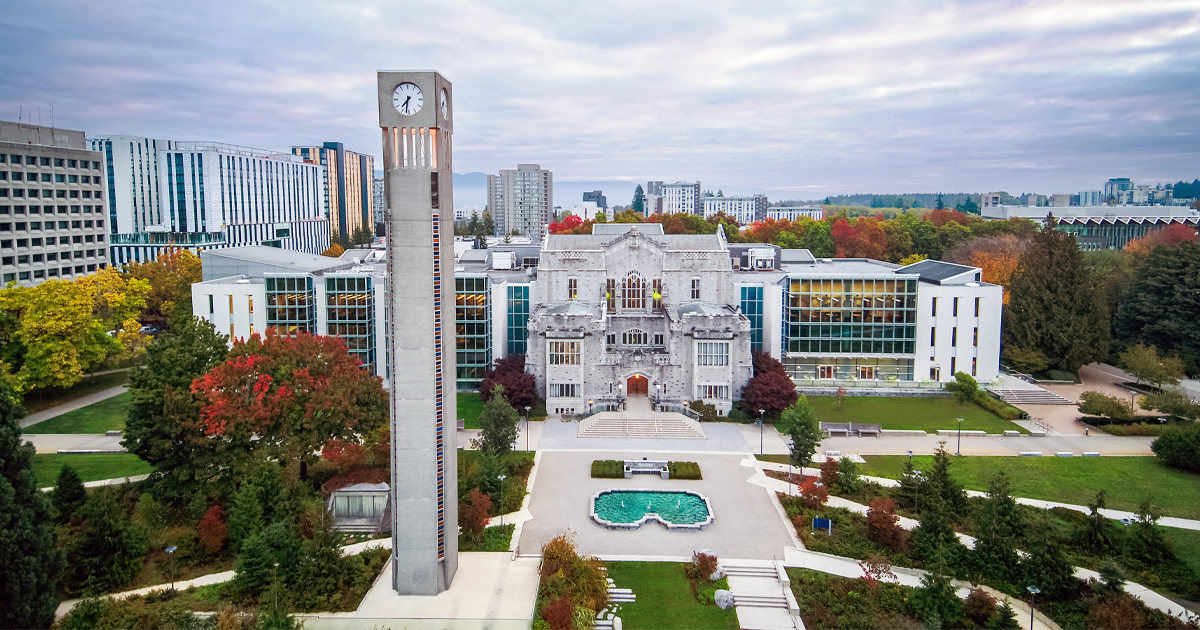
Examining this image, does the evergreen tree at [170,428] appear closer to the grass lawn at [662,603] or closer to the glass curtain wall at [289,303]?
the grass lawn at [662,603]

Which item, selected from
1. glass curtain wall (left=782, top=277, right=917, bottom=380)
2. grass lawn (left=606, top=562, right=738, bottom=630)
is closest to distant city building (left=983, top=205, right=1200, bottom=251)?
glass curtain wall (left=782, top=277, right=917, bottom=380)

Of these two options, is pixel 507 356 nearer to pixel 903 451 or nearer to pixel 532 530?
pixel 532 530

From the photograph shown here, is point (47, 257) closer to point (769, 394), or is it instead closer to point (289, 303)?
point (289, 303)

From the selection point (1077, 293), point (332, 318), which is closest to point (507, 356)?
point (332, 318)

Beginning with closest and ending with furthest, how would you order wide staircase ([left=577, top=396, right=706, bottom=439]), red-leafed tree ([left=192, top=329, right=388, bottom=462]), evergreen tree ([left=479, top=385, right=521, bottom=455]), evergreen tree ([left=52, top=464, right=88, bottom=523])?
evergreen tree ([left=52, top=464, right=88, bottom=523]) < red-leafed tree ([left=192, top=329, right=388, bottom=462]) < evergreen tree ([left=479, top=385, right=521, bottom=455]) < wide staircase ([left=577, top=396, right=706, bottom=439])

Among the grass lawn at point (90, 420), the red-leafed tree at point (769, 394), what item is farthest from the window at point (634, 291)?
the grass lawn at point (90, 420)

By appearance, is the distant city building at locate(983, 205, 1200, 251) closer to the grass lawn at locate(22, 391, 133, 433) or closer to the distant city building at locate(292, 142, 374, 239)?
the grass lawn at locate(22, 391, 133, 433)

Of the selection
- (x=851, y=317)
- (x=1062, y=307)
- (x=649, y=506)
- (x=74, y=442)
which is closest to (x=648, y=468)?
(x=649, y=506)
